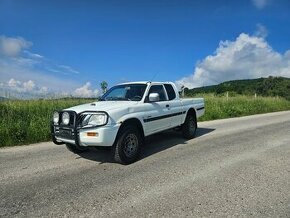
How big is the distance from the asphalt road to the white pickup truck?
20.0 inches

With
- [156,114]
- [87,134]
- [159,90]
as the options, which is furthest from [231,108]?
[87,134]

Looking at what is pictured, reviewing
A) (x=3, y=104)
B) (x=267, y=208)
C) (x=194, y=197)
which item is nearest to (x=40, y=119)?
(x=3, y=104)

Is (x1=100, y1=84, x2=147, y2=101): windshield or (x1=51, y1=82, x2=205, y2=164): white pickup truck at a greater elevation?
(x1=100, y1=84, x2=147, y2=101): windshield

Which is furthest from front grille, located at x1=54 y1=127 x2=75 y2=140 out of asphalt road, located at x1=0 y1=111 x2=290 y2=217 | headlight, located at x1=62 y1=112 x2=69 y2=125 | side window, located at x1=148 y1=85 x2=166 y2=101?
side window, located at x1=148 y1=85 x2=166 y2=101

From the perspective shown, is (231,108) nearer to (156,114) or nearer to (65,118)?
(156,114)

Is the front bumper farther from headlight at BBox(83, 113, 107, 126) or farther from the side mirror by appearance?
the side mirror

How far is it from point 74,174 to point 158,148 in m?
3.01

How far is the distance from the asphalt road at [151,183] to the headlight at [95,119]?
964mm

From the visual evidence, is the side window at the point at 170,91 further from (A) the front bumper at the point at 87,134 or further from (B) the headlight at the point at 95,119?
(B) the headlight at the point at 95,119

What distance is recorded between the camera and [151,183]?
16.8 ft

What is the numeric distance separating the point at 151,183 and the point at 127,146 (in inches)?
59.5

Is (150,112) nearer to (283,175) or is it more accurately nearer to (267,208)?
(283,175)

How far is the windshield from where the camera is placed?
293 inches

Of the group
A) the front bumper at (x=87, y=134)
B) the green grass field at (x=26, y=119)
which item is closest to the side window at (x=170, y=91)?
the front bumper at (x=87, y=134)
